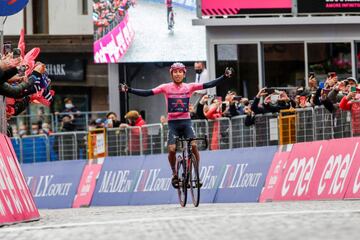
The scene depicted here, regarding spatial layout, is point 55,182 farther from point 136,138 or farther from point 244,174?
point 244,174

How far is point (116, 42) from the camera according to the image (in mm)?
44344

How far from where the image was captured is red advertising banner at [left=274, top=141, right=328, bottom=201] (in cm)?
2155

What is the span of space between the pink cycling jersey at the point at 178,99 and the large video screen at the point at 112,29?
76.6ft

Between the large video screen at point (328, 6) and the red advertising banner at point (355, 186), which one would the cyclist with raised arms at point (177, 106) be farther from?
the large video screen at point (328, 6)

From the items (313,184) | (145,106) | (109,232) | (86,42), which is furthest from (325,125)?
(86,42)

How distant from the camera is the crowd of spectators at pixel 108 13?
44562mm

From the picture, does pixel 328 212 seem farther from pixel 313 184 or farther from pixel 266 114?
pixel 266 114

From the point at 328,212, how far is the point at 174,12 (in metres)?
31.3

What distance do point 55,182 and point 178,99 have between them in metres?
9.79

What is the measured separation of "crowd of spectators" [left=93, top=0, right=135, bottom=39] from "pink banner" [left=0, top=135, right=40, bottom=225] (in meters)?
27.9

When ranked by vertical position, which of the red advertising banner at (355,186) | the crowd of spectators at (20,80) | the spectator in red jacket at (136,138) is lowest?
the red advertising banner at (355,186)

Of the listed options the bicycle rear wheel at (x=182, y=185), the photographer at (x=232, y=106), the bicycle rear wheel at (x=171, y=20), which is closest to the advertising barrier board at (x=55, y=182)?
Answer: the photographer at (x=232, y=106)

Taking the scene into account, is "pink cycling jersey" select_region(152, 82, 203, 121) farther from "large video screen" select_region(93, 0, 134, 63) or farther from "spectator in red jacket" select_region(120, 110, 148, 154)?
"large video screen" select_region(93, 0, 134, 63)

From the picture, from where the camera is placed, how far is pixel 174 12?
147 ft
